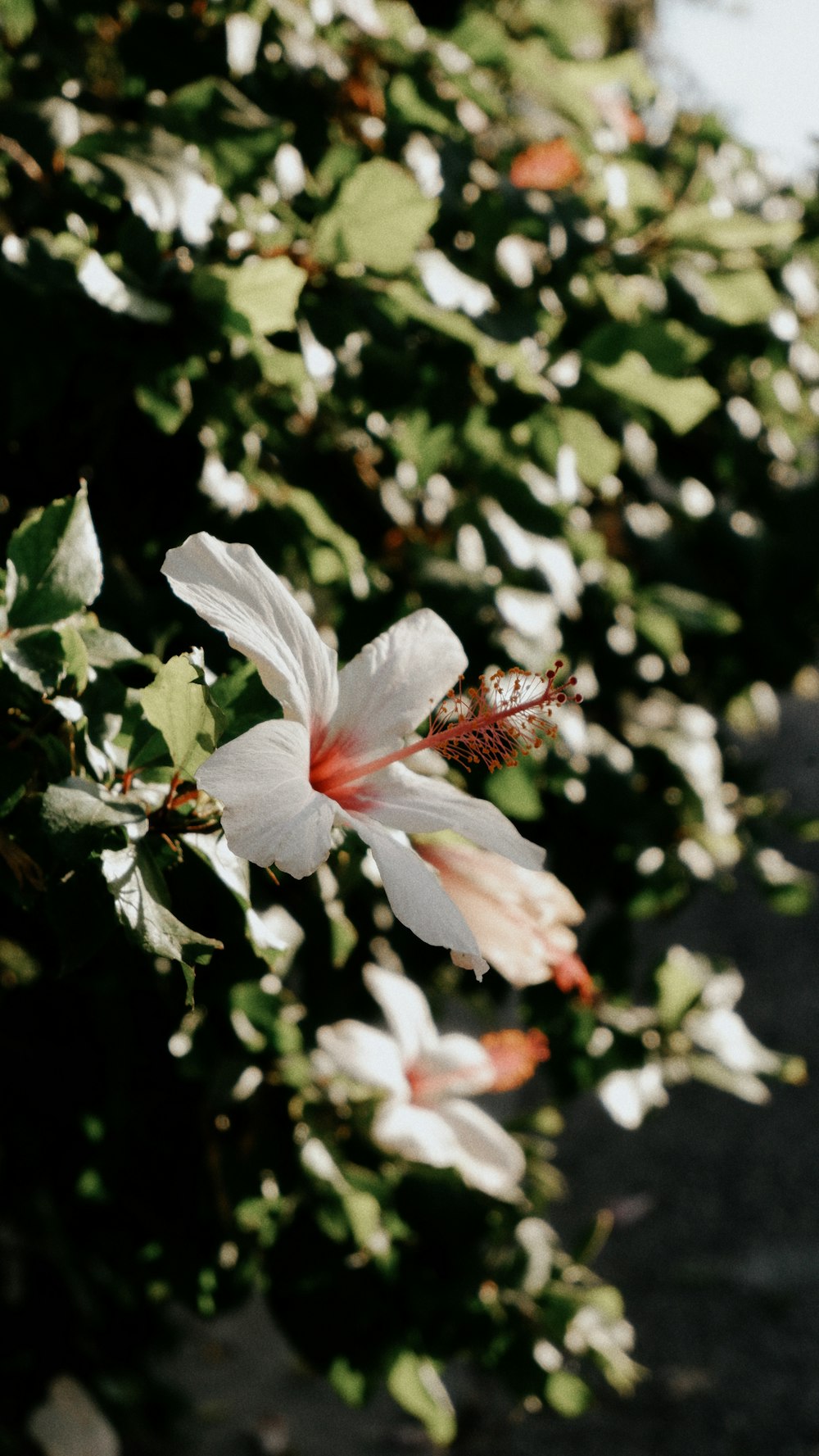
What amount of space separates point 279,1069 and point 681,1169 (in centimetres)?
252

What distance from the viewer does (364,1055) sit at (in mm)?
1251

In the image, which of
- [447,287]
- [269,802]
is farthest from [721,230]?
[269,802]

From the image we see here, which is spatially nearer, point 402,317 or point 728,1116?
point 402,317

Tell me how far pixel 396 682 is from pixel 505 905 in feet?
0.92

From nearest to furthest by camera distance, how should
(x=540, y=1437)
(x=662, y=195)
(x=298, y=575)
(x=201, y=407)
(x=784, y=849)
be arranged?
(x=201, y=407), (x=298, y=575), (x=662, y=195), (x=540, y=1437), (x=784, y=849)

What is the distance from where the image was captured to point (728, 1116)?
11.8 ft

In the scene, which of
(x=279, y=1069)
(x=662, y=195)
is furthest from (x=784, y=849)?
(x=279, y=1069)

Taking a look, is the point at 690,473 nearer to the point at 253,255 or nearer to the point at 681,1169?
the point at 253,255

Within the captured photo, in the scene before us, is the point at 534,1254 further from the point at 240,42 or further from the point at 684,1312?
the point at 684,1312

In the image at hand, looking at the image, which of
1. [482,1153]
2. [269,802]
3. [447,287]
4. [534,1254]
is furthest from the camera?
[534,1254]

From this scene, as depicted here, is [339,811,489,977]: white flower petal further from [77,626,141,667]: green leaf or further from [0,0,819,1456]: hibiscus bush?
[77,626,141,667]: green leaf

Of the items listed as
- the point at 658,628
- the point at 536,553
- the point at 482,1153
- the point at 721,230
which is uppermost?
the point at 721,230

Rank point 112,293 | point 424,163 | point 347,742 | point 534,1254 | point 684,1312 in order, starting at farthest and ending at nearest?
point 684,1312 → point 534,1254 → point 424,163 → point 112,293 → point 347,742

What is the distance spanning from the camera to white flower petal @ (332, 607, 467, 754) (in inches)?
27.2
